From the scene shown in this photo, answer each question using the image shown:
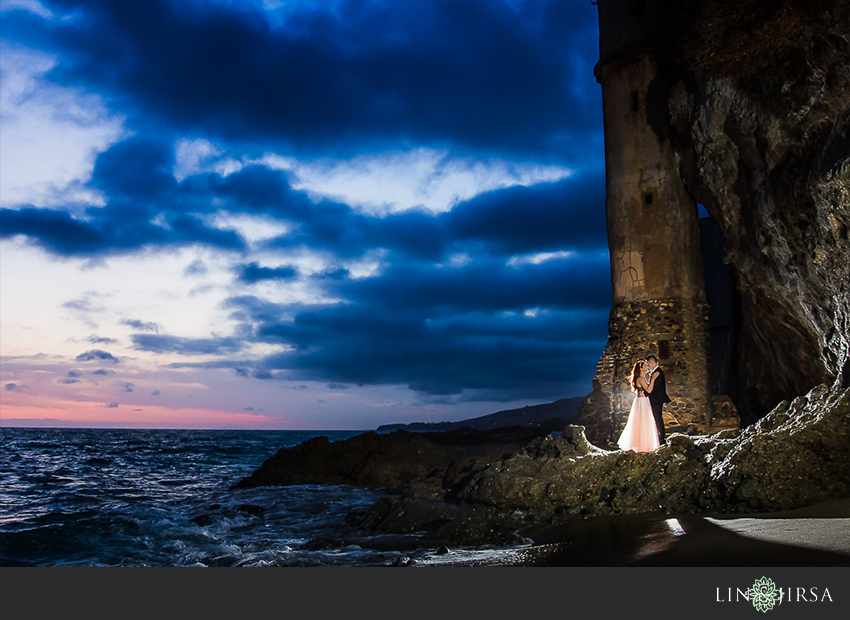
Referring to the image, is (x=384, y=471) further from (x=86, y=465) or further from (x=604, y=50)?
(x=86, y=465)

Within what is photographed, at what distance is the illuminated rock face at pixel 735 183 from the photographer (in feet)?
22.3

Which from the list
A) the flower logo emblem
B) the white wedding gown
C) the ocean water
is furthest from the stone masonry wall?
the flower logo emblem

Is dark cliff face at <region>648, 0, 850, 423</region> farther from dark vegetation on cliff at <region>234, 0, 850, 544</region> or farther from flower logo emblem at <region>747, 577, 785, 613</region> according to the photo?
flower logo emblem at <region>747, 577, 785, 613</region>

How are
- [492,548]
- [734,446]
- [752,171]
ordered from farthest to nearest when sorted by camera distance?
1. [752,171]
2. [734,446]
3. [492,548]

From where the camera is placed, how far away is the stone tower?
11.9 meters

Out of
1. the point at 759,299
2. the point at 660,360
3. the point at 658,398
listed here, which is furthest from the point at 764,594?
the point at 660,360

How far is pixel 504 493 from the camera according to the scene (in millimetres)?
7793

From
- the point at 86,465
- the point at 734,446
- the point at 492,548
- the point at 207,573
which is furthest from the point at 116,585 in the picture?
the point at 86,465

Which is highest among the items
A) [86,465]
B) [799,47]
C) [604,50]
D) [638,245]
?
[604,50]

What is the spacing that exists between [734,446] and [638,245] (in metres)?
6.45

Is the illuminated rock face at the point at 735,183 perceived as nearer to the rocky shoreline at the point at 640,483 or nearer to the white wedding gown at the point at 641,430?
the rocky shoreline at the point at 640,483

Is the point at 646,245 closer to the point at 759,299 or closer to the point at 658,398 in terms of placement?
the point at 759,299

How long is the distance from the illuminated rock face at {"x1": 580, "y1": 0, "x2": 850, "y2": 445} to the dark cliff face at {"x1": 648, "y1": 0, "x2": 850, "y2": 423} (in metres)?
0.02

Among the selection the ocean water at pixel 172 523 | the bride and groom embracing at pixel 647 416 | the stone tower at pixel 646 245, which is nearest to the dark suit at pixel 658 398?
the bride and groom embracing at pixel 647 416
